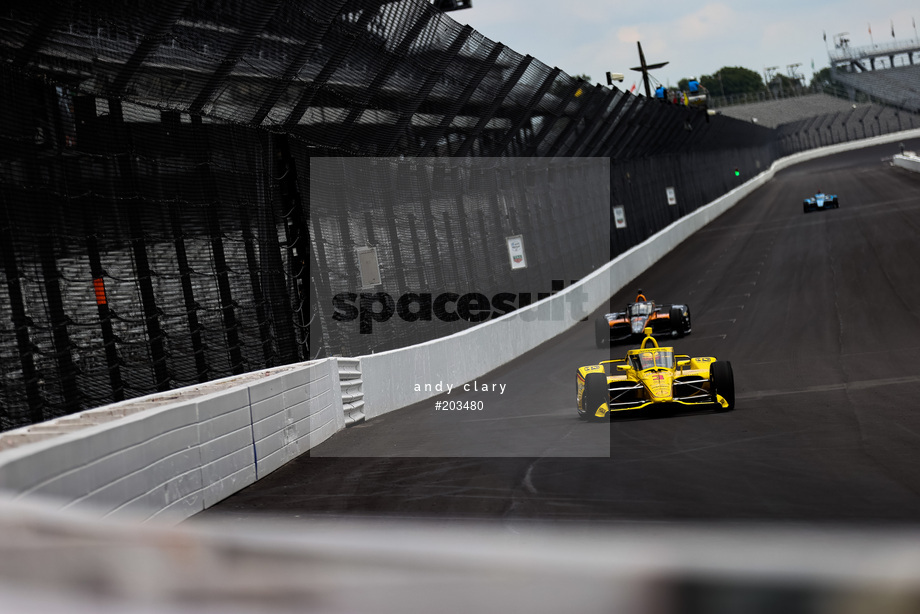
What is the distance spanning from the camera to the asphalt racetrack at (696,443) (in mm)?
6750

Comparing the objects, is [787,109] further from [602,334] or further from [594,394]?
[594,394]

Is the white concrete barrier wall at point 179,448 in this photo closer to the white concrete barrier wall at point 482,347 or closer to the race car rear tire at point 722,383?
the white concrete barrier wall at point 482,347

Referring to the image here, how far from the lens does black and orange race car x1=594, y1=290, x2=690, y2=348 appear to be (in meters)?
20.1

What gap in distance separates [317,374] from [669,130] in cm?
2884

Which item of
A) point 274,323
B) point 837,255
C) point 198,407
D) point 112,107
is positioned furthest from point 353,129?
point 837,255

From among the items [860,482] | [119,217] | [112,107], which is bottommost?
[860,482]

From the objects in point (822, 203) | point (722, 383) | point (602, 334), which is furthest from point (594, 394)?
point (822, 203)

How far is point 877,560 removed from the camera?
1364mm

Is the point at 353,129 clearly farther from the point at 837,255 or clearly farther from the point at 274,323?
the point at 837,255

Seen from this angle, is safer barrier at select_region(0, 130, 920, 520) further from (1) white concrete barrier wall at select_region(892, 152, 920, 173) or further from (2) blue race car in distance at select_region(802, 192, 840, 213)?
(1) white concrete barrier wall at select_region(892, 152, 920, 173)

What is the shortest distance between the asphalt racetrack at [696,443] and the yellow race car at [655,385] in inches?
9.0

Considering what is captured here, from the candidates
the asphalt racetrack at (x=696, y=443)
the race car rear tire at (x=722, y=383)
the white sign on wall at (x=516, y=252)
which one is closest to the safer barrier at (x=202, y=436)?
the asphalt racetrack at (x=696, y=443)

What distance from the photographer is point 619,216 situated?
32.2 meters

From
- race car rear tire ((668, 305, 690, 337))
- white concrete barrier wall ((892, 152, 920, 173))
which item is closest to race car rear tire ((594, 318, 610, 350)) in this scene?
race car rear tire ((668, 305, 690, 337))
